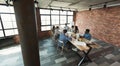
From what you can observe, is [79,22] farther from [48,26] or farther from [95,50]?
[95,50]

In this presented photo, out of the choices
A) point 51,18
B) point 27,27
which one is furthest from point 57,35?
point 27,27

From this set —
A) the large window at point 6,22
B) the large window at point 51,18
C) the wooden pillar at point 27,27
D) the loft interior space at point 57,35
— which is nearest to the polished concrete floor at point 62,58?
the loft interior space at point 57,35

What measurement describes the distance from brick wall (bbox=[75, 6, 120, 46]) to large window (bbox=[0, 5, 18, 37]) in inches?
213

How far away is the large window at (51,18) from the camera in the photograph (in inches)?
226

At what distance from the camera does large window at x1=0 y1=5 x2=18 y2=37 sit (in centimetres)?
412

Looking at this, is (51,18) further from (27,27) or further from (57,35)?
(27,27)

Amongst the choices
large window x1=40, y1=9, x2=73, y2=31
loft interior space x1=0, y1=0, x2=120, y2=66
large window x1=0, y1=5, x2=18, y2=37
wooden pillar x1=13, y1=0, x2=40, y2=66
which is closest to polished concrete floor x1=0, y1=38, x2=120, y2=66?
loft interior space x1=0, y1=0, x2=120, y2=66

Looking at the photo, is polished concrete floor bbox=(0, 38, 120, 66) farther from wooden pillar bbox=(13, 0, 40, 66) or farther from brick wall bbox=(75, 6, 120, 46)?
wooden pillar bbox=(13, 0, 40, 66)

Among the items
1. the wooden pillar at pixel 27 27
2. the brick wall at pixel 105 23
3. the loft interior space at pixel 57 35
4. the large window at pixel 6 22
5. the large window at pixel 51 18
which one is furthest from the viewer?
the large window at pixel 51 18

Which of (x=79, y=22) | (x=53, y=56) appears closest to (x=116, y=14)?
(x=79, y=22)

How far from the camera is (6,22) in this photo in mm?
4336

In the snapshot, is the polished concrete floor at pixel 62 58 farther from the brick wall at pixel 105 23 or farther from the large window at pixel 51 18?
the large window at pixel 51 18

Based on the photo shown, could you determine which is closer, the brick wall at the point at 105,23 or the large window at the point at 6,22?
the brick wall at the point at 105,23

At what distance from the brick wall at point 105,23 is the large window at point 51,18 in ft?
5.83
